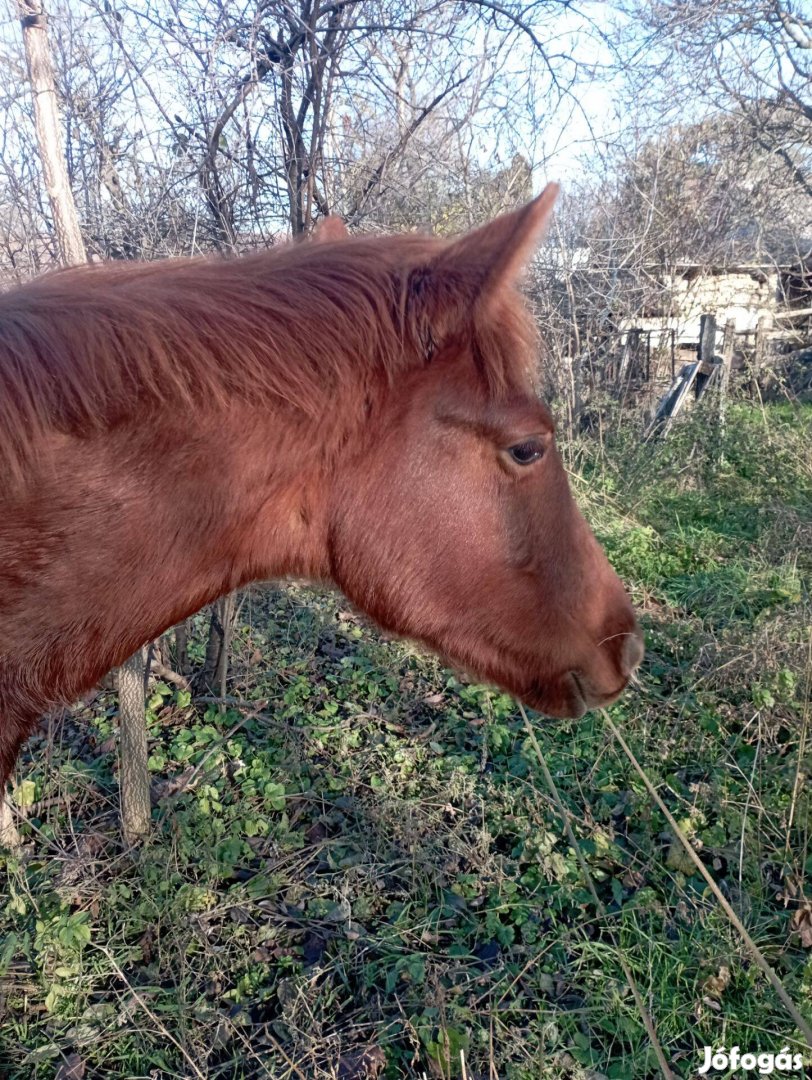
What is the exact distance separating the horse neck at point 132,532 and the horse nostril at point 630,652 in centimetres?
101

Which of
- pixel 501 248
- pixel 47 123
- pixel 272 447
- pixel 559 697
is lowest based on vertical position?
pixel 559 697

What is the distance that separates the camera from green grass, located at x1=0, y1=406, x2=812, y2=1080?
2211mm

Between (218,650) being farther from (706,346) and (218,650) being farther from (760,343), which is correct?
(760,343)

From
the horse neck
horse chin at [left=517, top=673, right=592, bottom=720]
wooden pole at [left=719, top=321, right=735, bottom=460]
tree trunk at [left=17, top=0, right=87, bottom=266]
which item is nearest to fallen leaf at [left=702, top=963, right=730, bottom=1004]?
horse chin at [left=517, top=673, right=592, bottom=720]

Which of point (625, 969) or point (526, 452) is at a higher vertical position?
point (526, 452)

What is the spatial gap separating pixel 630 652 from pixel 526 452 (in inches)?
27.2

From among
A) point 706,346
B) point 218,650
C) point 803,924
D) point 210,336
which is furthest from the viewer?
point 706,346

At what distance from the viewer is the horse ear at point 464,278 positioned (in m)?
1.37

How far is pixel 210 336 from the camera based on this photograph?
1262 mm

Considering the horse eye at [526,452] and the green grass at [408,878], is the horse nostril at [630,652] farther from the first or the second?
the green grass at [408,878]

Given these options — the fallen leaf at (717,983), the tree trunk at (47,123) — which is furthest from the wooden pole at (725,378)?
the tree trunk at (47,123)

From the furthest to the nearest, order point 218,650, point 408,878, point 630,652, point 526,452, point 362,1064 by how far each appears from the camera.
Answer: point 218,650 < point 408,878 < point 362,1064 < point 630,652 < point 526,452

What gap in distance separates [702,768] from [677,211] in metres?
8.24

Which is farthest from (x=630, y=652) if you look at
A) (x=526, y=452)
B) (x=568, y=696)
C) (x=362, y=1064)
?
(x=362, y=1064)
